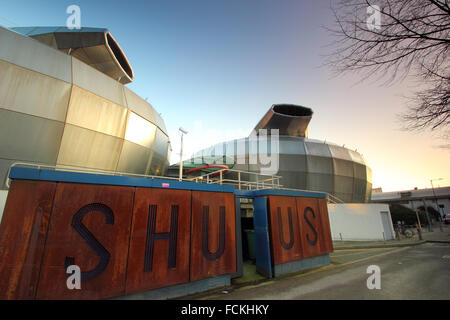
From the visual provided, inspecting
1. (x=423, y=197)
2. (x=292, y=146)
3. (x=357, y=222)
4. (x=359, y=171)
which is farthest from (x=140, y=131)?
(x=423, y=197)

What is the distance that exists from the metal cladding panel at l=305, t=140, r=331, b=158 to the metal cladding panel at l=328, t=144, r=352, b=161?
0.95 metres

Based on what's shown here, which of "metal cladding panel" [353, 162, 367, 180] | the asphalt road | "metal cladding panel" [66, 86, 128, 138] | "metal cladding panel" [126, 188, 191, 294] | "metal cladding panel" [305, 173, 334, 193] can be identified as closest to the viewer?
"metal cladding panel" [126, 188, 191, 294]

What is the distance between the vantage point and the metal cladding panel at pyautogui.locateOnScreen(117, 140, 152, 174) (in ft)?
44.8

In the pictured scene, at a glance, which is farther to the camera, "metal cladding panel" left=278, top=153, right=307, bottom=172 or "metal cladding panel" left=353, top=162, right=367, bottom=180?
"metal cladding panel" left=353, top=162, right=367, bottom=180

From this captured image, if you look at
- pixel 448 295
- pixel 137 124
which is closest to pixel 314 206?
pixel 448 295

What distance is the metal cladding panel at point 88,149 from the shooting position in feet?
35.8

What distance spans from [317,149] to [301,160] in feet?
13.4

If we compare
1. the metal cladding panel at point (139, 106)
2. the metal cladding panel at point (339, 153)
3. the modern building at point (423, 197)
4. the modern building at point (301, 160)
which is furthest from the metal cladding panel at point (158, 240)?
the modern building at point (423, 197)

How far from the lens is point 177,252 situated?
675 centimetres

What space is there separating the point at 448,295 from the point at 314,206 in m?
5.80

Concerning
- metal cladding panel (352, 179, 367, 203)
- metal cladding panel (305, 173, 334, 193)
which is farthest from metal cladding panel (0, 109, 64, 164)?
metal cladding panel (352, 179, 367, 203)

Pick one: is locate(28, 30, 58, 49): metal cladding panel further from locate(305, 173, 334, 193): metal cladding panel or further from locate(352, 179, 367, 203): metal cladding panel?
locate(352, 179, 367, 203): metal cladding panel

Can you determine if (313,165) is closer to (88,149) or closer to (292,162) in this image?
(292,162)
